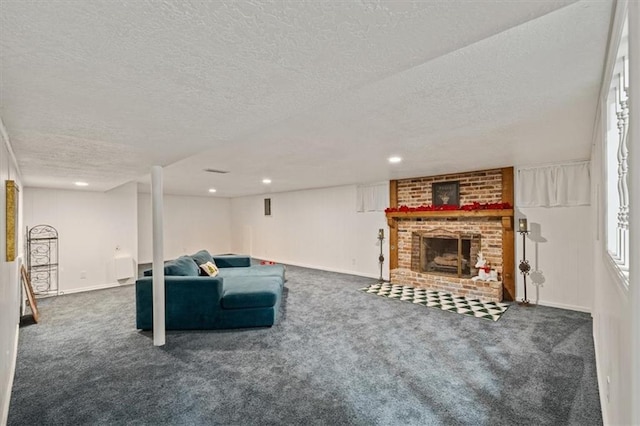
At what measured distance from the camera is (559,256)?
4320 millimetres

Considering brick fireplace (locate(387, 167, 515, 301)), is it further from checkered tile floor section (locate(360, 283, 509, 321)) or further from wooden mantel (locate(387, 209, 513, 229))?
checkered tile floor section (locate(360, 283, 509, 321))

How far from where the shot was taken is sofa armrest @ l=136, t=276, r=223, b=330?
11.8ft

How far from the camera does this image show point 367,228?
6594mm

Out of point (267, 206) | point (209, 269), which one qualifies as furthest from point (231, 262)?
point (267, 206)

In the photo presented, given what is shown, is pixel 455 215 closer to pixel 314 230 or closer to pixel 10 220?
pixel 314 230

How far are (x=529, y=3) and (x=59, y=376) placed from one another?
13.3 feet

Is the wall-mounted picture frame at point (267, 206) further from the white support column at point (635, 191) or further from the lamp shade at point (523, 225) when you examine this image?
the white support column at point (635, 191)

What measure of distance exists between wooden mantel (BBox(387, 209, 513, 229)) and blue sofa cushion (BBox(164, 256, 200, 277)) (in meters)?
3.80

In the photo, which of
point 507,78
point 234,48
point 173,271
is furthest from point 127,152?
point 507,78

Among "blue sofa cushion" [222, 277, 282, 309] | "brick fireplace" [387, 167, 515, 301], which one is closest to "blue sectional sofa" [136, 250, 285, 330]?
"blue sofa cushion" [222, 277, 282, 309]

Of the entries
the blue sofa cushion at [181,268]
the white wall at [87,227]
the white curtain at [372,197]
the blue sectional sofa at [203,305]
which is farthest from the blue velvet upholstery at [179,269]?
the white curtain at [372,197]

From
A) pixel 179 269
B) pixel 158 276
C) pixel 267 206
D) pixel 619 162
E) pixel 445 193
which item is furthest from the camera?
pixel 267 206

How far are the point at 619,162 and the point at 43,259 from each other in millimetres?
7813

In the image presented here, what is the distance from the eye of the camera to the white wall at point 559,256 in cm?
412
